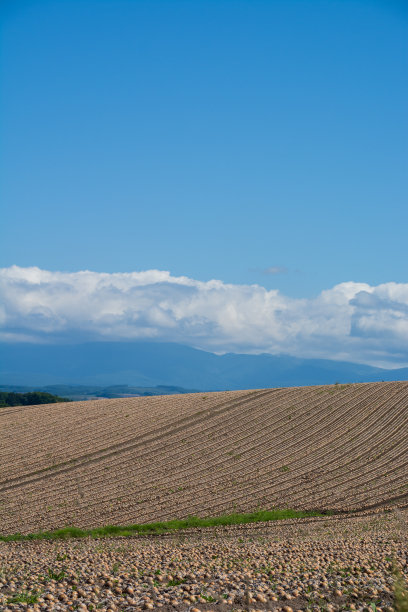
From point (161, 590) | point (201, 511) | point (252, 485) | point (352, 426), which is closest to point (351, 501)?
point (252, 485)

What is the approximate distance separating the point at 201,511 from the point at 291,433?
62.5 ft

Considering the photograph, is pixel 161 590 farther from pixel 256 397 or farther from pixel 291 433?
pixel 256 397

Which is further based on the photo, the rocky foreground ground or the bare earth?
the bare earth

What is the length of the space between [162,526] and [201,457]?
13979 mm

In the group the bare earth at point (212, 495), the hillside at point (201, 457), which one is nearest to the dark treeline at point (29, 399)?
the bare earth at point (212, 495)

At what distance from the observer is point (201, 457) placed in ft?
144

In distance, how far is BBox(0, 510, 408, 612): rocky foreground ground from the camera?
11.5 m

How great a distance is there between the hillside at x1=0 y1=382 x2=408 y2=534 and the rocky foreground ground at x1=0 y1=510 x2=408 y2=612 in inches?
543

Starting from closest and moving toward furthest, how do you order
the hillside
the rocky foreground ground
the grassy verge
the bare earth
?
the rocky foreground ground → the bare earth → the grassy verge → the hillside

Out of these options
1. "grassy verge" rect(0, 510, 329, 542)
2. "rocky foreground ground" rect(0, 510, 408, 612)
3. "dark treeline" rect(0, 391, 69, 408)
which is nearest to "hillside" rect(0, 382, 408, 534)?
"grassy verge" rect(0, 510, 329, 542)

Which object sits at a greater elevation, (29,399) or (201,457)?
(201,457)

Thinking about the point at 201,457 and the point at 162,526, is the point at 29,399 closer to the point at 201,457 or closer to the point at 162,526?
the point at 201,457

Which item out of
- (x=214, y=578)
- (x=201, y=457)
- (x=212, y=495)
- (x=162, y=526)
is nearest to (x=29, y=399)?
(x=201, y=457)

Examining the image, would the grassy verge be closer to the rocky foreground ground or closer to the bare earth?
the bare earth
